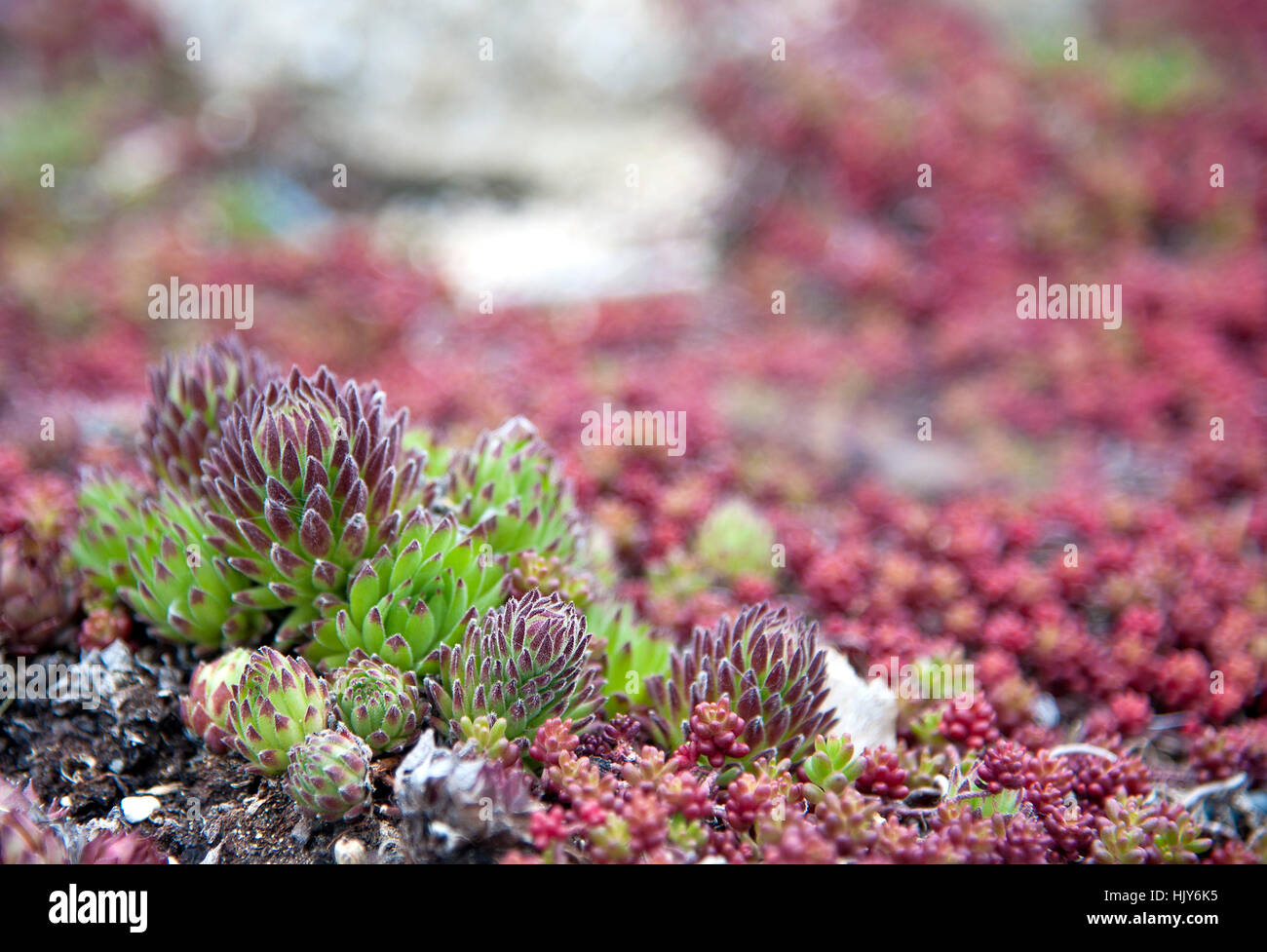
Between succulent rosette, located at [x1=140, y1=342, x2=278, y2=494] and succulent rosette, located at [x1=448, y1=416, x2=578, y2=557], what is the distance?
69 cm

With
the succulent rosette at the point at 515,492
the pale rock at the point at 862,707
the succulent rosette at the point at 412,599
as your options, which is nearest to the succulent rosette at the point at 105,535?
the succulent rosette at the point at 412,599

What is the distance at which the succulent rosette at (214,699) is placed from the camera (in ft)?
8.48

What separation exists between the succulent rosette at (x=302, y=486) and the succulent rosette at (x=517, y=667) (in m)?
0.45

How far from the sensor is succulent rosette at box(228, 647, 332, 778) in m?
2.39

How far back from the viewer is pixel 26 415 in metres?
4.61

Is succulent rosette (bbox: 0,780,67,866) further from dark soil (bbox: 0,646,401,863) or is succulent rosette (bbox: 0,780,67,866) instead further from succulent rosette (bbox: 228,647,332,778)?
succulent rosette (bbox: 228,647,332,778)

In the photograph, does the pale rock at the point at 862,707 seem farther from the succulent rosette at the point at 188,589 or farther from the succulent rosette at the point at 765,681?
the succulent rosette at the point at 188,589

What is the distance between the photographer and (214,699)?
2594 mm

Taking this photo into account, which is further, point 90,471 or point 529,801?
point 90,471
